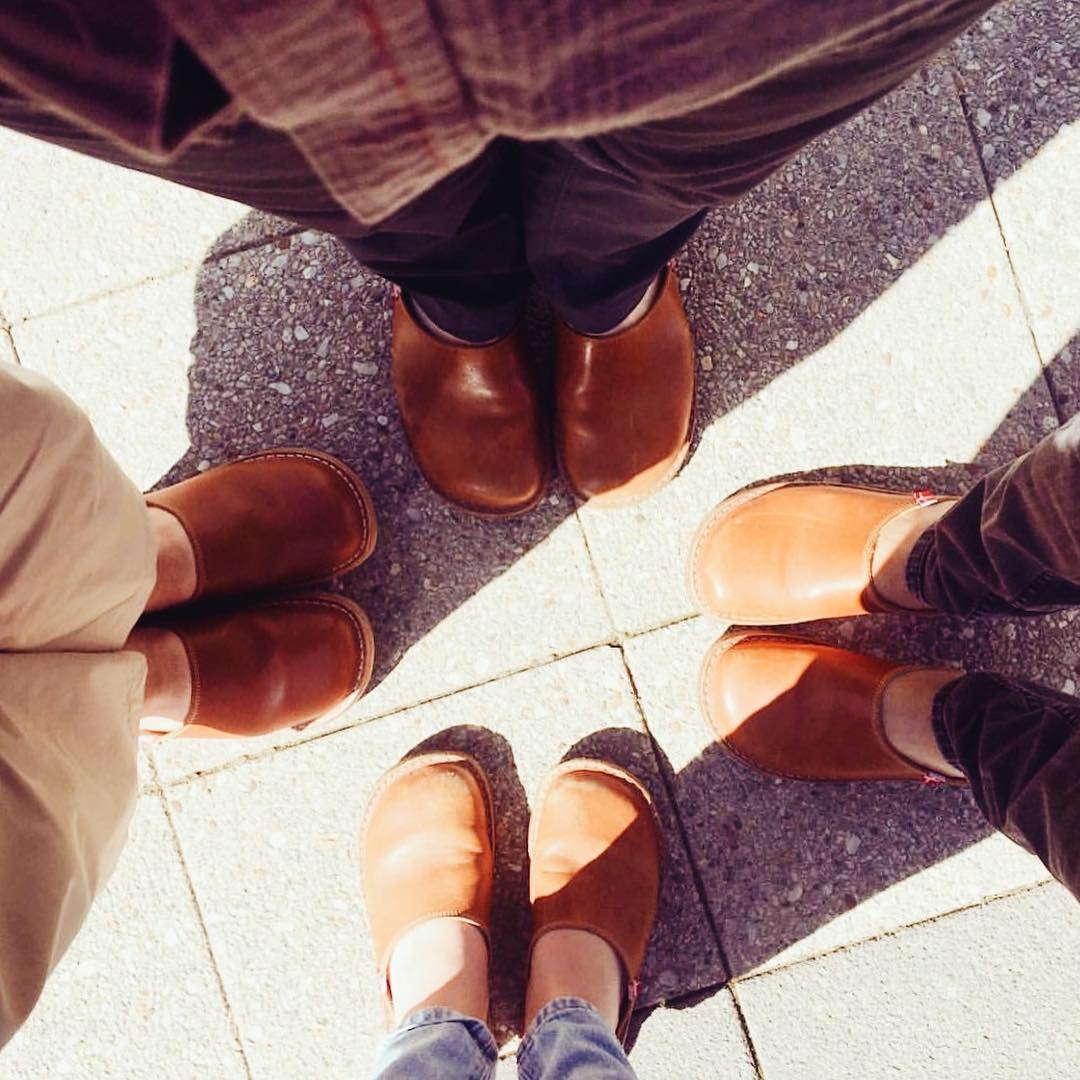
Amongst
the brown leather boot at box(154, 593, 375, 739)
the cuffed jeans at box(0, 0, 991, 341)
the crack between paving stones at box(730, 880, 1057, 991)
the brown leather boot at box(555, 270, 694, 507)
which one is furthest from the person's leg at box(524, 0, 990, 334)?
the crack between paving stones at box(730, 880, 1057, 991)

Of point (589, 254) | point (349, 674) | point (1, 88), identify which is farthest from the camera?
point (349, 674)

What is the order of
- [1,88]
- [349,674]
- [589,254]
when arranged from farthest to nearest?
[349,674] < [589,254] < [1,88]

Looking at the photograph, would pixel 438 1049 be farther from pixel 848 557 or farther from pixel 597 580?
pixel 848 557

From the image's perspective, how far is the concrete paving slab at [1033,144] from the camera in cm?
149

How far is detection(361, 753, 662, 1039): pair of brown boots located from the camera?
1405 mm

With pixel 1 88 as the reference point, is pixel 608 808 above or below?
below

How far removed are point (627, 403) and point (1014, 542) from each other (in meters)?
0.58

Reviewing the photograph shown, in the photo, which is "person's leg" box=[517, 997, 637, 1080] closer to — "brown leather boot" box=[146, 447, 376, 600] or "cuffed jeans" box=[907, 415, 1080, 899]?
"cuffed jeans" box=[907, 415, 1080, 899]

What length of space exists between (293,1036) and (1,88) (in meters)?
1.44

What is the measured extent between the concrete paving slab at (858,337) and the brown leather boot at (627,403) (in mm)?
76

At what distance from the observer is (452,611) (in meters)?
1.49

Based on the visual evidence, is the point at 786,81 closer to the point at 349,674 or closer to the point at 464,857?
the point at 349,674

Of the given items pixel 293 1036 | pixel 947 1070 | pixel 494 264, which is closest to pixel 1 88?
pixel 494 264

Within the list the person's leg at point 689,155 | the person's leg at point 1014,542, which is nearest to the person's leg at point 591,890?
the person's leg at point 1014,542
